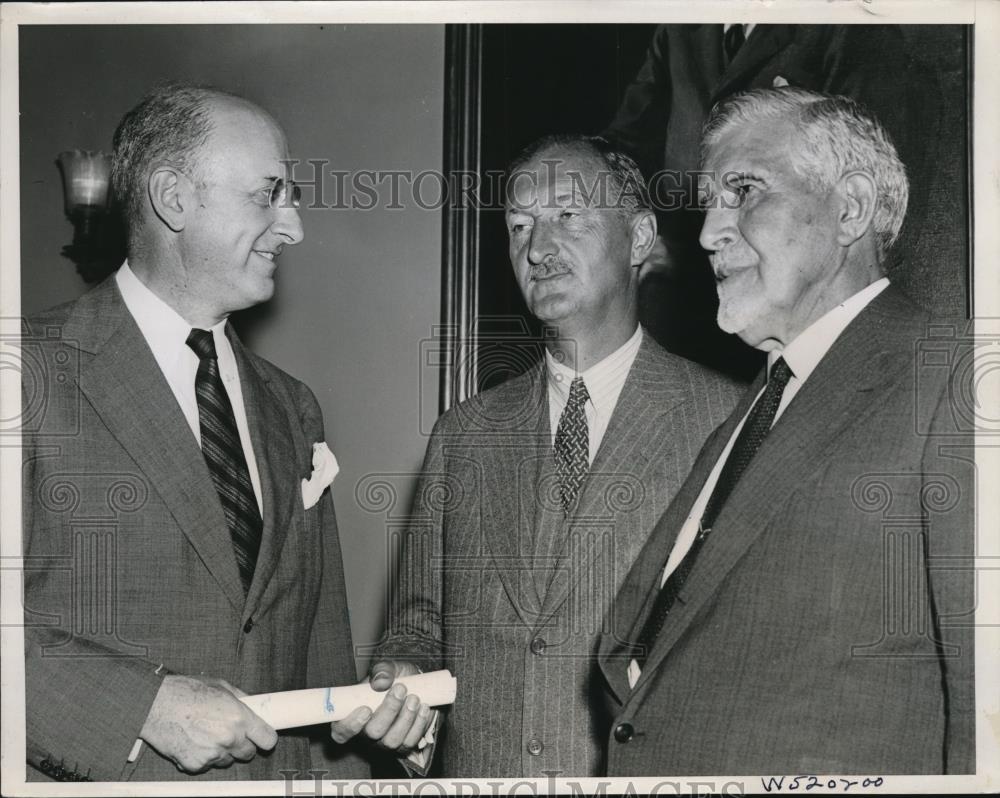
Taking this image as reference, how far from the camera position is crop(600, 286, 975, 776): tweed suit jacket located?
2396 mm

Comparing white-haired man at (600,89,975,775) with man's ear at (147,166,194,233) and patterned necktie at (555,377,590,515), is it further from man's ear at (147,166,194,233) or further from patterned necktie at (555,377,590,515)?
man's ear at (147,166,194,233)

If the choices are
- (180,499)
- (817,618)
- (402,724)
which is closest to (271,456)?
(180,499)

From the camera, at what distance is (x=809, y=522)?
241 centimetres

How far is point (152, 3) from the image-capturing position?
8.74ft

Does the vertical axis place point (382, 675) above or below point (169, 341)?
below

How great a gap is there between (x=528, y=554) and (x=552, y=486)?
155mm

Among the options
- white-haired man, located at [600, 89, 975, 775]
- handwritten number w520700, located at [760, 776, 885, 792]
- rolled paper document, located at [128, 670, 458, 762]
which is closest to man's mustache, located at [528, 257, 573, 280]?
white-haired man, located at [600, 89, 975, 775]

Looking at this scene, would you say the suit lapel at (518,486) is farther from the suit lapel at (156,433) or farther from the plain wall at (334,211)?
the suit lapel at (156,433)

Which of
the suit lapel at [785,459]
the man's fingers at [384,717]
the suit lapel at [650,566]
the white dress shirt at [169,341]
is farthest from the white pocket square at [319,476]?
the suit lapel at [785,459]

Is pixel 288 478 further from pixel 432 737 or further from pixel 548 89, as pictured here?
pixel 548 89

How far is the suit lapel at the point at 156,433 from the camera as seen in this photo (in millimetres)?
2494

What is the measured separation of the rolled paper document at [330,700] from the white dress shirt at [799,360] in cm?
41

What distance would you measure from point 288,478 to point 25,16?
119 cm

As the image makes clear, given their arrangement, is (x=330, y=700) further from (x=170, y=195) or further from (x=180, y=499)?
(x=170, y=195)
